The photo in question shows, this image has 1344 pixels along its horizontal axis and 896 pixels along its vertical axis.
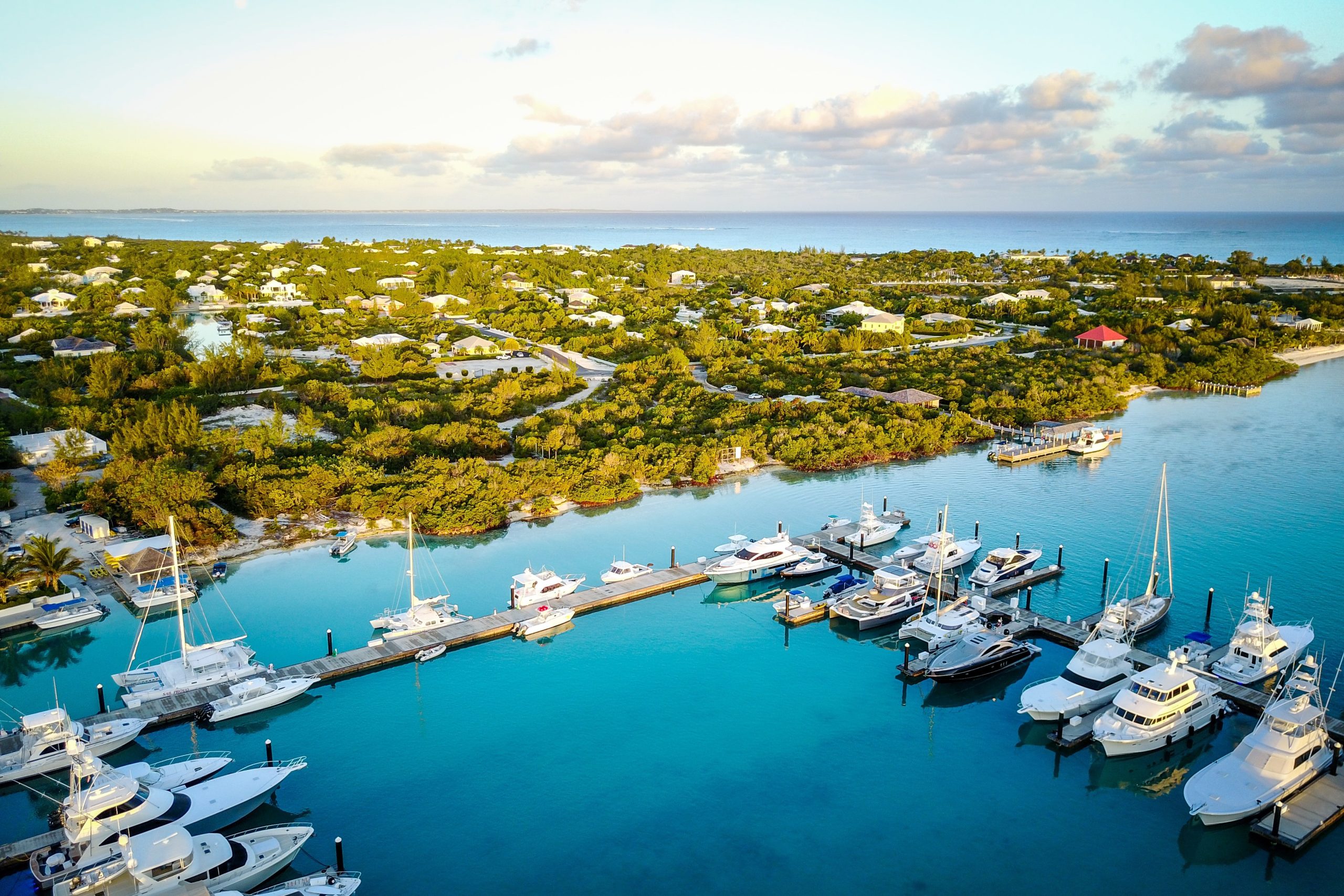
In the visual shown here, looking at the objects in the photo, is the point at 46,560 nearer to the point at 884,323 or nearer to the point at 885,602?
the point at 885,602

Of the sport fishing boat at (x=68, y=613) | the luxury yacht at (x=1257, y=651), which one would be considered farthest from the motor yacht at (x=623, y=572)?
the luxury yacht at (x=1257, y=651)

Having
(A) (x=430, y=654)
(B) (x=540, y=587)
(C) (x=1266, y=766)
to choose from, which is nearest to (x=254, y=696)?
(A) (x=430, y=654)

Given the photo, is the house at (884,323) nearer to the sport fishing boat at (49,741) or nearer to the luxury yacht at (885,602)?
the luxury yacht at (885,602)

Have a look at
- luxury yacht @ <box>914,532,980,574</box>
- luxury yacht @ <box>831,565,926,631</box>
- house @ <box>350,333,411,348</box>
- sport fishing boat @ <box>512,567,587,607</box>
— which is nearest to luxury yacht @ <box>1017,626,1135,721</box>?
luxury yacht @ <box>831,565,926,631</box>

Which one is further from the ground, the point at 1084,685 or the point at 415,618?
the point at 415,618

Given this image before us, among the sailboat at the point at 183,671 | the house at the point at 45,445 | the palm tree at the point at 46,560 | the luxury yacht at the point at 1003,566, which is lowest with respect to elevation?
the sailboat at the point at 183,671

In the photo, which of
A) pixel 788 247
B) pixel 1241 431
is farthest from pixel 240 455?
pixel 788 247
